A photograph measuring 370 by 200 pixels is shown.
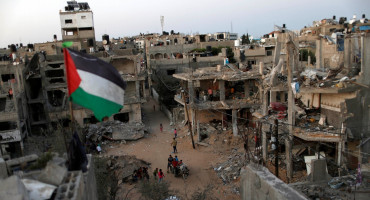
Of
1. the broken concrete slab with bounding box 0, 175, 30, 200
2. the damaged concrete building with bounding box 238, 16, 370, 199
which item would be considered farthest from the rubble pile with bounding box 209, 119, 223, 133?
A: the broken concrete slab with bounding box 0, 175, 30, 200

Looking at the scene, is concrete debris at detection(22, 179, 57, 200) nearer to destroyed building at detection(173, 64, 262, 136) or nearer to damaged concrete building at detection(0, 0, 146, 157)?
destroyed building at detection(173, 64, 262, 136)

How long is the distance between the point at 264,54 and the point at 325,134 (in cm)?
2687

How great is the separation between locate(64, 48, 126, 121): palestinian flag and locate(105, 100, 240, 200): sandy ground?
35.3ft

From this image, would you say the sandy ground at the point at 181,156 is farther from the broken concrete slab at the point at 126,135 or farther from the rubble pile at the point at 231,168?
the broken concrete slab at the point at 126,135

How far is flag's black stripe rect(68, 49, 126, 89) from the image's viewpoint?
21.3ft

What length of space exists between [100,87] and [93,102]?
0.39 meters

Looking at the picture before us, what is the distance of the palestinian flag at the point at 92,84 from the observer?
6.32m

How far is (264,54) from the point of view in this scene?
40.8 meters

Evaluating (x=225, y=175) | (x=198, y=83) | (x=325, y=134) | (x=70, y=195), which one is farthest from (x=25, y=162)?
(x=198, y=83)

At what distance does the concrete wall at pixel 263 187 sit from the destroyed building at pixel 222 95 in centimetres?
1672

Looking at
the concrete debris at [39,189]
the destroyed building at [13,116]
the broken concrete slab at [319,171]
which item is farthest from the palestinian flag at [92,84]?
the destroyed building at [13,116]

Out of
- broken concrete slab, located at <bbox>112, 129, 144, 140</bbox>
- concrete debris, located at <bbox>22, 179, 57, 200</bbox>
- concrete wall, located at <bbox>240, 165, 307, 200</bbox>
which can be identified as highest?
concrete debris, located at <bbox>22, 179, 57, 200</bbox>

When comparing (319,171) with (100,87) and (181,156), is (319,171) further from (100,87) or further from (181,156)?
(181,156)

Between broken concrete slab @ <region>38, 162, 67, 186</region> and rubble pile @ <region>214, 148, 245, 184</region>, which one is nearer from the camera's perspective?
broken concrete slab @ <region>38, 162, 67, 186</region>
